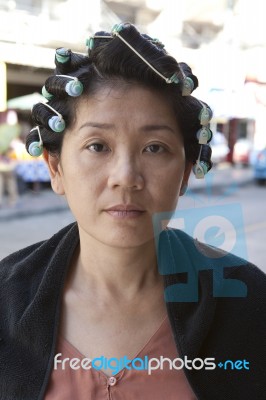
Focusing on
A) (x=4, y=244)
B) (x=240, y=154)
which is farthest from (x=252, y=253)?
(x=240, y=154)

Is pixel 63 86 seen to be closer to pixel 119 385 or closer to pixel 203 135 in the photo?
pixel 203 135

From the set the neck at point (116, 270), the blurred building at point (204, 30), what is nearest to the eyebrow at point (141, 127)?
the neck at point (116, 270)

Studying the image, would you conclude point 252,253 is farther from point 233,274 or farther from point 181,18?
point 181,18

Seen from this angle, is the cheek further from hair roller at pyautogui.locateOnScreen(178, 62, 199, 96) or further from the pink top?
the pink top

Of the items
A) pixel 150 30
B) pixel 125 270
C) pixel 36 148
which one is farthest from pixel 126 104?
pixel 150 30

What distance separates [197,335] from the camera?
42.4 inches

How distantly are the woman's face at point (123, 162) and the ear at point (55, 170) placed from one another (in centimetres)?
10

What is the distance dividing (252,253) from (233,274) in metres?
4.44

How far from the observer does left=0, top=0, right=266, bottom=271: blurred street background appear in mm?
5879

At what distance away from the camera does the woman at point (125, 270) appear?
1.02 meters

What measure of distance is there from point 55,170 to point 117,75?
28 centimetres

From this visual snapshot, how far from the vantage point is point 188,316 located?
1.13 meters

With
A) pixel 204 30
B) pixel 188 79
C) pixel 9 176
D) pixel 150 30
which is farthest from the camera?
pixel 204 30

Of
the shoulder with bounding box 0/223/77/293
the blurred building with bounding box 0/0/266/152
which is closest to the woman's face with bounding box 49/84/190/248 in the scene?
the shoulder with bounding box 0/223/77/293
